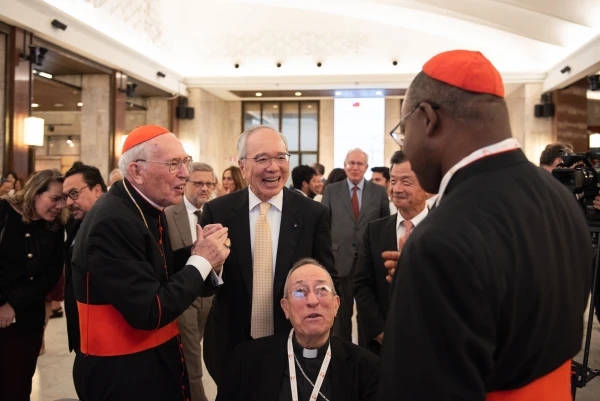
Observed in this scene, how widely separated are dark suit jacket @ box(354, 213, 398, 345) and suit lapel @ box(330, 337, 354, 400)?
20.4 inches

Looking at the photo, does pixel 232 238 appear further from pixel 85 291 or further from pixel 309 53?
pixel 309 53

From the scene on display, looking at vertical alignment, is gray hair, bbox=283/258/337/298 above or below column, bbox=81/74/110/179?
below

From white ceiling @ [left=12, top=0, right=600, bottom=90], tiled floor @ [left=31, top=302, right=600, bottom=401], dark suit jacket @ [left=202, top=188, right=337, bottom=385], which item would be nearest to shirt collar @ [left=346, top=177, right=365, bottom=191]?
tiled floor @ [left=31, top=302, right=600, bottom=401]

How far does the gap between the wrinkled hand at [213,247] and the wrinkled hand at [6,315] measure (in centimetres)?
170

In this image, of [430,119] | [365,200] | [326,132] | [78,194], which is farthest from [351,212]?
[326,132]

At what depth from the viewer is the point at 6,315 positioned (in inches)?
119

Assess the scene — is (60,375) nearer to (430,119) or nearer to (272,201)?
(272,201)

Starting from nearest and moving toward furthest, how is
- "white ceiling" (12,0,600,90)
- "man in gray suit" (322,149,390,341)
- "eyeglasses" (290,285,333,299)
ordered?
"eyeglasses" (290,285,333,299) < "man in gray suit" (322,149,390,341) < "white ceiling" (12,0,600,90)

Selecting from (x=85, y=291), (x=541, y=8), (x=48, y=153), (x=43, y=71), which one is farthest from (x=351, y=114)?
(x=85, y=291)

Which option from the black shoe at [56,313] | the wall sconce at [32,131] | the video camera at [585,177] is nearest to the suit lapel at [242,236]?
the video camera at [585,177]

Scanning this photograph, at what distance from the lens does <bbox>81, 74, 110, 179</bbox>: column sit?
992cm

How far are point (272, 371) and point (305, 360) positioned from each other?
0.17 m

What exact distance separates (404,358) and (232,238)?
153cm

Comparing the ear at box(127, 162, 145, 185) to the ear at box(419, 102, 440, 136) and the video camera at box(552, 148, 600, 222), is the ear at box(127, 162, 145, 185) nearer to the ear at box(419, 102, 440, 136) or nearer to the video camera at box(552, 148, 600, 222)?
the ear at box(419, 102, 440, 136)
